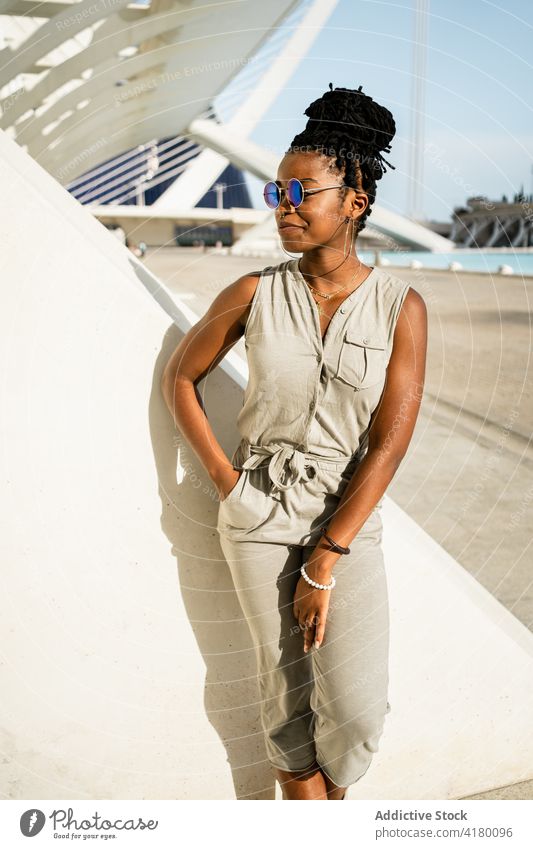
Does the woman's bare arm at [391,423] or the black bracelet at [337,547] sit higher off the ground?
the woman's bare arm at [391,423]

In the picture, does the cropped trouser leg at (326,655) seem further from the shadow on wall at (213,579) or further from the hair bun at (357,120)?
the hair bun at (357,120)

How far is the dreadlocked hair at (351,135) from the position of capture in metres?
1.29

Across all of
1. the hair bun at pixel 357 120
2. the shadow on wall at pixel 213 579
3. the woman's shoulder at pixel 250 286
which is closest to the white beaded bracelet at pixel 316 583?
the shadow on wall at pixel 213 579

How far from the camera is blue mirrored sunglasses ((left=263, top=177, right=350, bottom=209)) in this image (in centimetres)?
125

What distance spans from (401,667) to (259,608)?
0.48 m

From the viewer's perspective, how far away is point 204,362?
1358 mm

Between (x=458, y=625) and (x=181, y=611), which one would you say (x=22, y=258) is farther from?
(x=458, y=625)

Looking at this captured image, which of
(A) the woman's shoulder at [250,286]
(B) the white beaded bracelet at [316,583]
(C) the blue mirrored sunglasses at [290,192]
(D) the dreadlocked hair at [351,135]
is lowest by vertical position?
(B) the white beaded bracelet at [316,583]

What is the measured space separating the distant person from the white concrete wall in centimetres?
14

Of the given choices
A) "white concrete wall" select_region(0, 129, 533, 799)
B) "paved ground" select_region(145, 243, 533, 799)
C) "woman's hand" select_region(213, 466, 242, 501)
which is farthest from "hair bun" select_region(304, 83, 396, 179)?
"paved ground" select_region(145, 243, 533, 799)

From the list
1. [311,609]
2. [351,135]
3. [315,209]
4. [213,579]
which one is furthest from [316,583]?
[351,135]

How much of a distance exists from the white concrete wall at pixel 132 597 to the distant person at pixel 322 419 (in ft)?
0.46

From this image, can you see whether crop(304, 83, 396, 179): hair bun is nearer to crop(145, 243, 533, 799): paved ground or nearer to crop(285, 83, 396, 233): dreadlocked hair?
crop(285, 83, 396, 233): dreadlocked hair

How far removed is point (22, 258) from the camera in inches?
→ 54.1
